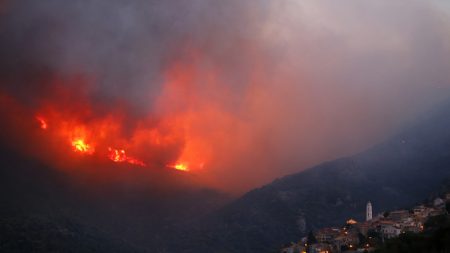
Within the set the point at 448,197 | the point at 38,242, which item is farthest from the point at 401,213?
the point at 38,242

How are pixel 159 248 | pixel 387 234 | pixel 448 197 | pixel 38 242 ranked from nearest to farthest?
pixel 387 234 < pixel 448 197 < pixel 38 242 < pixel 159 248

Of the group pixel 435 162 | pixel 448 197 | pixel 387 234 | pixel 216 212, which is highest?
pixel 435 162

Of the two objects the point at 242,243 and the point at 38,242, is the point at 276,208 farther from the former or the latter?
the point at 38,242

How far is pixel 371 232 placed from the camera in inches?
4638

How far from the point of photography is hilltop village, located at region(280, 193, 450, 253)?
4422 inches

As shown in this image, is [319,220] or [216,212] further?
[216,212]

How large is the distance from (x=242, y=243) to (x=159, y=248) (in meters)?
22.1

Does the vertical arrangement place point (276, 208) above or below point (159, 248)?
above

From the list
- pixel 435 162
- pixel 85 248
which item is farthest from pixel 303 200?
pixel 85 248

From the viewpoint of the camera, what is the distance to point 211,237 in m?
169

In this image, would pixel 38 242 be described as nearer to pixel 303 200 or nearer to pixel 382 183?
pixel 303 200

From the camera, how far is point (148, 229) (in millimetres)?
181250

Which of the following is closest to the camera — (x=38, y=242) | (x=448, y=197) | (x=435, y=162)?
(x=448, y=197)

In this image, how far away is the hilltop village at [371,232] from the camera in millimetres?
112331
